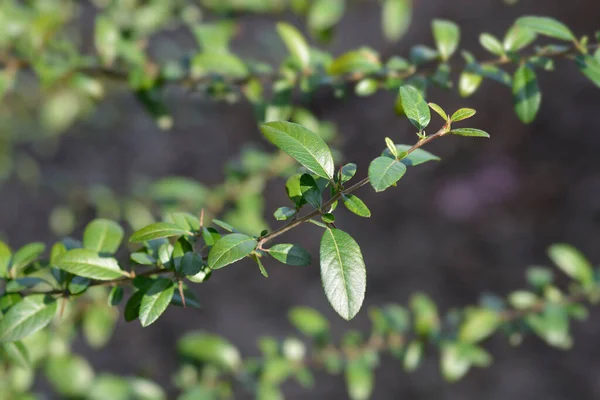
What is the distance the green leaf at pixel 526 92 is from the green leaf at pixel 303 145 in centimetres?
42

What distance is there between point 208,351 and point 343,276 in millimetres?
→ 819

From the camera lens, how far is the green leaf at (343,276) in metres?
0.67

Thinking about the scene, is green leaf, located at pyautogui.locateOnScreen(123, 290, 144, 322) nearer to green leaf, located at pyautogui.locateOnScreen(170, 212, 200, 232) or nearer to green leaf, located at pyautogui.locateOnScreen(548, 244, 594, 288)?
green leaf, located at pyautogui.locateOnScreen(170, 212, 200, 232)

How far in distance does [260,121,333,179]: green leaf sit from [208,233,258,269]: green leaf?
11 cm

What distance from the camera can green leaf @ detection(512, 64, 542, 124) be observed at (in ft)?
Answer: 3.12

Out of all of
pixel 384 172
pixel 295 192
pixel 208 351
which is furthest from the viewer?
pixel 208 351

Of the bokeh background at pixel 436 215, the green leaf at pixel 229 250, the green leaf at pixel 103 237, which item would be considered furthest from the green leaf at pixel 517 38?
the bokeh background at pixel 436 215

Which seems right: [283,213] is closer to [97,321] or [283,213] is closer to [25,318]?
[25,318]

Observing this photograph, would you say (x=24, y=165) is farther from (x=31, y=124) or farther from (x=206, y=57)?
(x=206, y=57)

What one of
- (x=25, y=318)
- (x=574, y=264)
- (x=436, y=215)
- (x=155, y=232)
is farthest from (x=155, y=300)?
(x=436, y=215)

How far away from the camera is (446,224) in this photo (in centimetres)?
315

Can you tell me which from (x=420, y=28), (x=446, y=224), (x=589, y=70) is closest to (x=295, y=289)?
(x=446, y=224)

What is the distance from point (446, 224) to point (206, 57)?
7.27ft

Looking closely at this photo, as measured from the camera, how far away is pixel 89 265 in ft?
2.56
